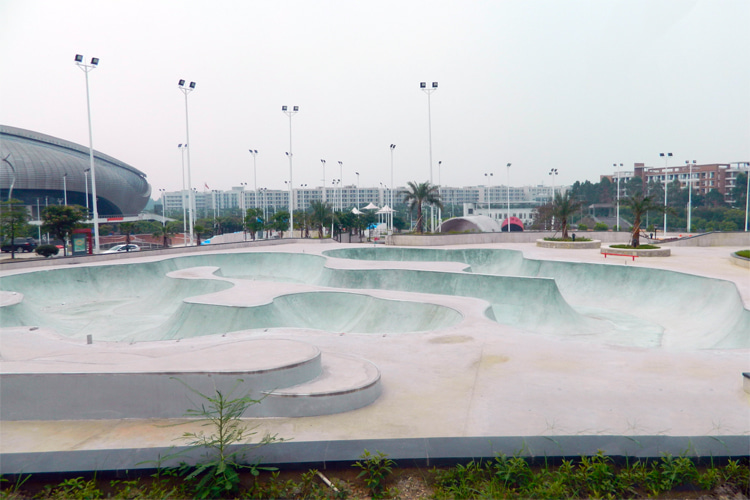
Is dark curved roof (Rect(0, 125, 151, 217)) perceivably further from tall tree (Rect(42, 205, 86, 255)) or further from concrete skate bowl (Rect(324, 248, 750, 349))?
concrete skate bowl (Rect(324, 248, 750, 349))

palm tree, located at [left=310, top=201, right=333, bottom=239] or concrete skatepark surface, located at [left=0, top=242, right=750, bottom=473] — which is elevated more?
palm tree, located at [left=310, top=201, right=333, bottom=239]

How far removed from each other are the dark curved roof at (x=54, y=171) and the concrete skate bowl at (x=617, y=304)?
6745 cm

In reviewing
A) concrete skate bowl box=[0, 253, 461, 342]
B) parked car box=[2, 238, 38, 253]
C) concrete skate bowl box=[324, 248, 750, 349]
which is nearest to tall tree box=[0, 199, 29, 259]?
parked car box=[2, 238, 38, 253]

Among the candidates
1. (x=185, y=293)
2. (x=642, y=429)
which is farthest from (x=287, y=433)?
(x=185, y=293)

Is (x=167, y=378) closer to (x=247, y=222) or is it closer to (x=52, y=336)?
(x=52, y=336)

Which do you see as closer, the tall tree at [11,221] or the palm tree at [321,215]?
the tall tree at [11,221]

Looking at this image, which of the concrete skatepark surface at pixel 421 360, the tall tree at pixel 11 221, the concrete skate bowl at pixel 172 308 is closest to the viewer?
the concrete skatepark surface at pixel 421 360

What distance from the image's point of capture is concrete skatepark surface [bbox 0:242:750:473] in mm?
5992

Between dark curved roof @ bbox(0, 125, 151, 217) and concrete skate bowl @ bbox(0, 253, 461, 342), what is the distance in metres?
53.4

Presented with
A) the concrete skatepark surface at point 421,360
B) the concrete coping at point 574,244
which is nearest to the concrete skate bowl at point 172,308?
the concrete skatepark surface at point 421,360

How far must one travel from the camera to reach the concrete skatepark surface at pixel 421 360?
5992mm

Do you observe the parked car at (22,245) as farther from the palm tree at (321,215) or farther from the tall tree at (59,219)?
the palm tree at (321,215)

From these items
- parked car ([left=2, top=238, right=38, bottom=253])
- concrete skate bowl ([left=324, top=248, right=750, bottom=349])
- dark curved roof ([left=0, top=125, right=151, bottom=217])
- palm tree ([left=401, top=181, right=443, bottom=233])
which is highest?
dark curved roof ([left=0, top=125, right=151, bottom=217])

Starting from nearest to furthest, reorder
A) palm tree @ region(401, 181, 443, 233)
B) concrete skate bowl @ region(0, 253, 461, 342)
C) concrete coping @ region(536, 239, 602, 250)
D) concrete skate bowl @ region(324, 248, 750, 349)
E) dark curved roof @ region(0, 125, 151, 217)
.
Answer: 1. concrete skate bowl @ region(0, 253, 461, 342)
2. concrete skate bowl @ region(324, 248, 750, 349)
3. concrete coping @ region(536, 239, 602, 250)
4. palm tree @ region(401, 181, 443, 233)
5. dark curved roof @ region(0, 125, 151, 217)
